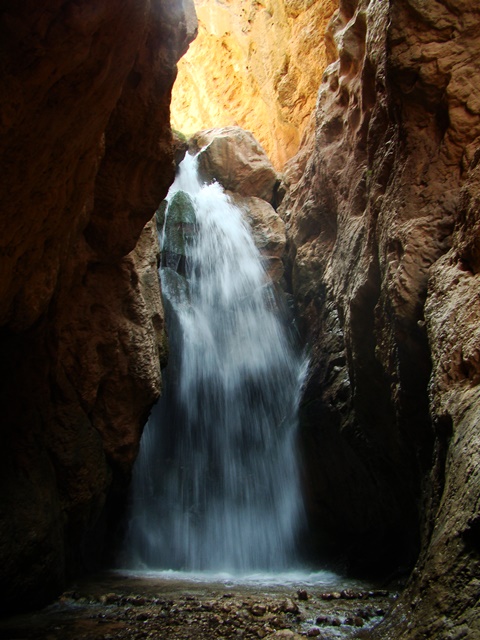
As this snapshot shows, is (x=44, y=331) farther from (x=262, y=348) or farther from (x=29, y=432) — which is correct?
(x=262, y=348)

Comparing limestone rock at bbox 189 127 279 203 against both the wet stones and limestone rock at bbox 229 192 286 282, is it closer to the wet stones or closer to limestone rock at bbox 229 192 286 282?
limestone rock at bbox 229 192 286 282

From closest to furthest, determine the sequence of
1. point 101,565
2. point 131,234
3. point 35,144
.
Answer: point 35,144
point 131,234
point 101,565

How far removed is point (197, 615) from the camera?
14.6ft

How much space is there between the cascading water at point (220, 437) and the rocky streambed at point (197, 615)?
325 cm

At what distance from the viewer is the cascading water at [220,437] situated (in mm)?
9438

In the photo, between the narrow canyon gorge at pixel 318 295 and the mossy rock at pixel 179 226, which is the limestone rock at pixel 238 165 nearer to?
the mossy rock at pixel 179 226

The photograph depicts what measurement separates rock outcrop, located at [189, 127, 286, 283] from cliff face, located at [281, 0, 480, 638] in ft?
14.6

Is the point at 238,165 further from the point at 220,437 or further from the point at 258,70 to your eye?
the point at 220,437

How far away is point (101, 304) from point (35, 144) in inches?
151

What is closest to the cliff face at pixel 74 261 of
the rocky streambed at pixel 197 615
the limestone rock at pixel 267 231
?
the rocky streambed at pixel 197 615

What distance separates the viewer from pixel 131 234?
6539 mm

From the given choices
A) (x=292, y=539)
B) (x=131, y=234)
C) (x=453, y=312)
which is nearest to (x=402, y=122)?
(x=453, y=312)

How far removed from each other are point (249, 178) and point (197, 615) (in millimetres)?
14456

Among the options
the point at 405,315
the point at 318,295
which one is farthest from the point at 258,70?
the point at 405,315
